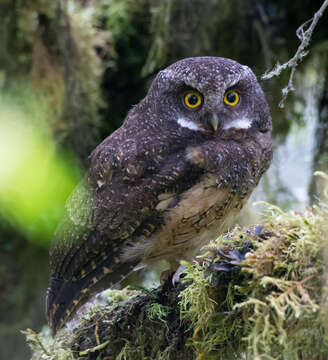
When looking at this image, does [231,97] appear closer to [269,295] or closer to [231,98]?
[231,98]

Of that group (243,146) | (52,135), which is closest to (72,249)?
(243,146)

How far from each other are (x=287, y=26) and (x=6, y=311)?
4.07 metres

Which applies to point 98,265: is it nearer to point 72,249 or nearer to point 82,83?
point 72,249

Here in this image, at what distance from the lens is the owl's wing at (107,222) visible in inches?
78.5

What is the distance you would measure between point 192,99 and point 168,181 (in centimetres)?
42

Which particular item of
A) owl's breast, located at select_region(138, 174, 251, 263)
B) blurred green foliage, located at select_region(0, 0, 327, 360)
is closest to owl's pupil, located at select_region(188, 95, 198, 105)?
owl's breast, located at select_region(138, 174, 251, 263)

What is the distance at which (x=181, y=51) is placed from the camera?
3.74m

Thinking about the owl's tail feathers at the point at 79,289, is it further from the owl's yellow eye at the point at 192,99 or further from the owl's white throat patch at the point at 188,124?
the owl's yellow eye at the point at 192,99

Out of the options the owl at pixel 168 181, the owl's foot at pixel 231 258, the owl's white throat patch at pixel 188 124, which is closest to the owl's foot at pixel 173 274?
the owl at pixel 168 181

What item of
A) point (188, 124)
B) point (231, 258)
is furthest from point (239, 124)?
point (231, 258)

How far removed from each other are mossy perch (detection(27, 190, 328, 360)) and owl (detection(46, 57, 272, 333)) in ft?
0.79

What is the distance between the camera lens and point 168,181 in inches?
77.6

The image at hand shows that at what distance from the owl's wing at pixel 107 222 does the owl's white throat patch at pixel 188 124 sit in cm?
15

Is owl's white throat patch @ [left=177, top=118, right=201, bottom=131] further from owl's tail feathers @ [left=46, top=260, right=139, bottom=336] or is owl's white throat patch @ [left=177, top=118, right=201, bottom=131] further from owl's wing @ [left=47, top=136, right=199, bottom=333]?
owl's tail feathers @ [left=46, top=260, right=139, bottom=336]
